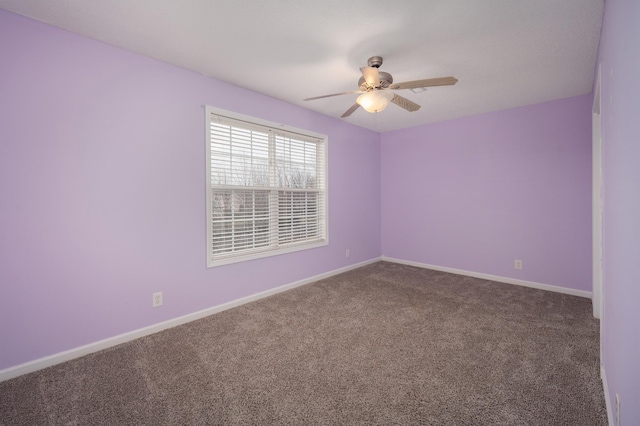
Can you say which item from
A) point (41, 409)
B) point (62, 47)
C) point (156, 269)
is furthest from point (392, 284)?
point (62, 47)

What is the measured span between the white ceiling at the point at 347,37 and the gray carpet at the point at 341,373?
249 cm

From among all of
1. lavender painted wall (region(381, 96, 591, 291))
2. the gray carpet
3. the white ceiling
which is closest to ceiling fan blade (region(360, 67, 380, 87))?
the white ceiling

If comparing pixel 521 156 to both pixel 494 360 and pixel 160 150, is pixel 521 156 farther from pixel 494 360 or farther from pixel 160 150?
pixel 160 150

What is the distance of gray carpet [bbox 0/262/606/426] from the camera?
5.16ft

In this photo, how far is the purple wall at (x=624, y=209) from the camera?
100 cm

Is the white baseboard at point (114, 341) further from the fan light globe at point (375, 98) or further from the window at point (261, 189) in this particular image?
the fan light globe at point (375, 98)

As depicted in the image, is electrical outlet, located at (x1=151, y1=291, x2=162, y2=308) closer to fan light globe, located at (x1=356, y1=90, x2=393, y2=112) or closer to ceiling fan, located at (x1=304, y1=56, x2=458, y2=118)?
ceiling fan, located at (x1=304, y1=56, x2=458, y2=118)

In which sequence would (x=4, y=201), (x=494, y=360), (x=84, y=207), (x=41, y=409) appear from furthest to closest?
1. (x=84, y=207)
2. (x=494, y=360)
3. (x=4, y=201)
4. (x=41, y=409)

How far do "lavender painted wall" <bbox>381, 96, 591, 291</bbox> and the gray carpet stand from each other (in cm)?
97

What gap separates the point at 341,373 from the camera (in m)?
1.94

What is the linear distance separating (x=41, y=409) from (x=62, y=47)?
2.49 meters

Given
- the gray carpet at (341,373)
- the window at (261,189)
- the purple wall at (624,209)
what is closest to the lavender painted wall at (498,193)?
the gray carpet at (341,373)

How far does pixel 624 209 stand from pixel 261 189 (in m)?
3.05

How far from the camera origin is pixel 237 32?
2.17m
